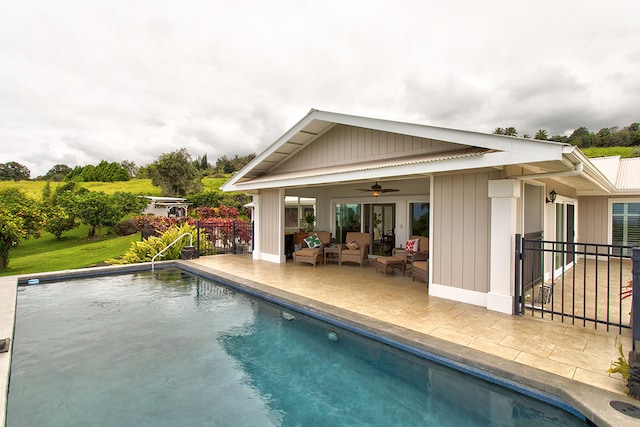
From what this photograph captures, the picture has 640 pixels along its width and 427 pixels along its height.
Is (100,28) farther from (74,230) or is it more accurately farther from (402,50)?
(74,230)

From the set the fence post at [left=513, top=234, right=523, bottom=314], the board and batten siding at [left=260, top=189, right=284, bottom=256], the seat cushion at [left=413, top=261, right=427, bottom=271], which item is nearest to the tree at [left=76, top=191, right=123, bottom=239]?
the board and batten siding at [left=260, top=189, right=284, bottom=256]

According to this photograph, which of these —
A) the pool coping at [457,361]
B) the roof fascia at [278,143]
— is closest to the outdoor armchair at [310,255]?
the pool coping at [457,361]

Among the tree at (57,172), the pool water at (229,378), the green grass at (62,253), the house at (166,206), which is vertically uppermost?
the tree at (57,172)

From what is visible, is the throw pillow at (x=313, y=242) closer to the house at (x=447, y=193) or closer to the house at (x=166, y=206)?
→ the house at (x=447, y=193)

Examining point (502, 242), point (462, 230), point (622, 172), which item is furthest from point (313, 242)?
point (622, 172)

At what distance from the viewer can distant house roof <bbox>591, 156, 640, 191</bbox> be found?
447 inches

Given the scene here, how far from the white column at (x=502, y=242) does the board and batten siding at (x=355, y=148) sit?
4.89 ft

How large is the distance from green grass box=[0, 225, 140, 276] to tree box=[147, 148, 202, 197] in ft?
41.3

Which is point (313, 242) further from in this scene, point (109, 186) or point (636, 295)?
point (109, 186)

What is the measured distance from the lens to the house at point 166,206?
29.7 meters

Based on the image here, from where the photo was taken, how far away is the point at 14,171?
62438 millimetres

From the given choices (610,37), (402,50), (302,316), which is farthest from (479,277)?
(610,37)

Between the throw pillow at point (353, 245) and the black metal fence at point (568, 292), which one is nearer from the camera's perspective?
the black metal fence at point (568, 292)

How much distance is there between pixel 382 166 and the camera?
22.8 ft
